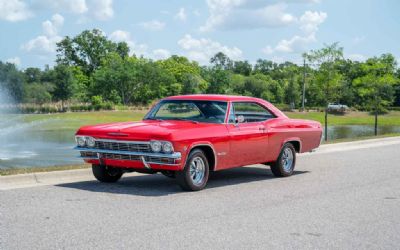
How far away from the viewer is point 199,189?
974 cm

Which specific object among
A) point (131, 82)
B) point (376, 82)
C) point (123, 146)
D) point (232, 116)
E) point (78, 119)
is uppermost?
point (131, 82)

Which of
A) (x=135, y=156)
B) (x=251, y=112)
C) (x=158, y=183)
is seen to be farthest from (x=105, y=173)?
(x=251, y=112)

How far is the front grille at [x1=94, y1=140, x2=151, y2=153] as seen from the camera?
928 cm

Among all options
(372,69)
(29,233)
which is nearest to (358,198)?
(29,233)

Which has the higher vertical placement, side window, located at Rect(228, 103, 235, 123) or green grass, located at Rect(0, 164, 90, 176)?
side window, located at Rect(228, 103, 235, 123)

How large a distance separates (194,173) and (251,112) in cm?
235

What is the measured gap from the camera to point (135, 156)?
935 centimetres

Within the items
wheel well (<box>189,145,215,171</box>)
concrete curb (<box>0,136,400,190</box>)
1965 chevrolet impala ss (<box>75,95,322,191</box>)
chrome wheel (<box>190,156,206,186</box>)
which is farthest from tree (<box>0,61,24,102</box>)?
chrome wheel (<box>190,156,206,186</box>)

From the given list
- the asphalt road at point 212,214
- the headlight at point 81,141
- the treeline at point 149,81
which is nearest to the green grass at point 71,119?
the treeline at point 149,81

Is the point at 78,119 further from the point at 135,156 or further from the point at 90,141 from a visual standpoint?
the point at 135,156

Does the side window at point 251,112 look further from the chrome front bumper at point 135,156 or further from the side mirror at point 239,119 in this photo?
the chrome front bumper at point 135,156

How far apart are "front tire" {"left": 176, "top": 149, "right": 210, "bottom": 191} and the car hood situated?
49cm

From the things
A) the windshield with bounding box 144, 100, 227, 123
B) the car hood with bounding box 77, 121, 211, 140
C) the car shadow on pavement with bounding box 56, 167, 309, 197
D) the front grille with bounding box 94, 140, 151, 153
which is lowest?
the car shadow on pavement with bounding box 56, 167, 309, 197

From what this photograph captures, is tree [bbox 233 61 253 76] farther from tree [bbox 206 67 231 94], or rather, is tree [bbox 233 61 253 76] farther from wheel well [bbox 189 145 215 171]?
wheel well [bbox 189 145 215 171]
